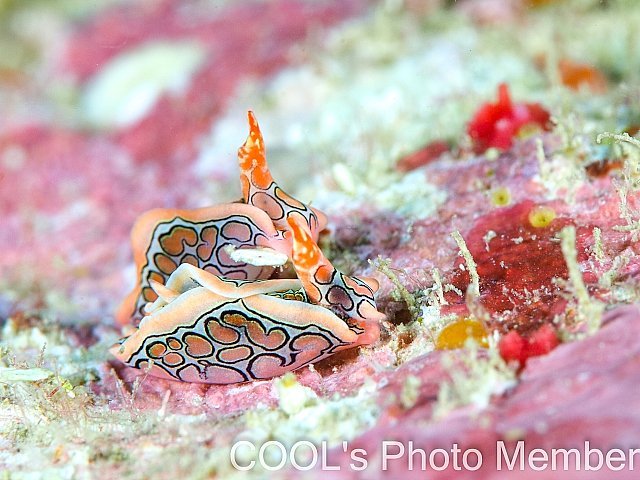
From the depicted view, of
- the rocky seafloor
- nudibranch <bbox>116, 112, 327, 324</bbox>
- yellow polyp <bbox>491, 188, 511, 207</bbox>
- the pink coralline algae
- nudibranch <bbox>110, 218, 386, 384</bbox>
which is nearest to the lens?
the rocky seafloor

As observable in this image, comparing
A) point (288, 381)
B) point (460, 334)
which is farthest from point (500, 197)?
point (288, 381)

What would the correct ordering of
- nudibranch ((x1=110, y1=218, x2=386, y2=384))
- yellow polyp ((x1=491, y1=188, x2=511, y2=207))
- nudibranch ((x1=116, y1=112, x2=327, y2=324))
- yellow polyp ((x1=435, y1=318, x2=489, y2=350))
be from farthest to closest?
yellow polyp ((x1=491, y1=188, x2=511, y2=207)), nudibranch ((x1=116, y1=112, x2=327, y2=324)), nudibranch ((x1=110, y1=218, x2=386, y2=384)), yellow polyp ((x1=435, y1=318, x2=489, y2=350))

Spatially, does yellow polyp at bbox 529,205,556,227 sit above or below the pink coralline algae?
below

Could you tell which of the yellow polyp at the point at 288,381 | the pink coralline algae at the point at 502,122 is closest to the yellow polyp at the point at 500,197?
the pink coralline algae at the point at 502,122

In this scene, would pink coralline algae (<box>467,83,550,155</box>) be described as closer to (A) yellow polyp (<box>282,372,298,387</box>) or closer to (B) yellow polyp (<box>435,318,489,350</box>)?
(B) yellow polyp (<box>435,318,489,350</box>)

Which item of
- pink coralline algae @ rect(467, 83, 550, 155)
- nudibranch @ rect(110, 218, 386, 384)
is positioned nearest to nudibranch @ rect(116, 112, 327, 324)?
nudibranch @ rect(110, 218, 386, 384)

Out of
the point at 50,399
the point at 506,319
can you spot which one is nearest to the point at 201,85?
the point at 50,399

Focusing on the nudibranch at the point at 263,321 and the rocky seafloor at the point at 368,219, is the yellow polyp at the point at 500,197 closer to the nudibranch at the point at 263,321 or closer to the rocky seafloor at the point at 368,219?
the rocky seafloor at the point at 368,219

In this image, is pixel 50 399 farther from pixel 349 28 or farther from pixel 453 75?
pixel 349 28
